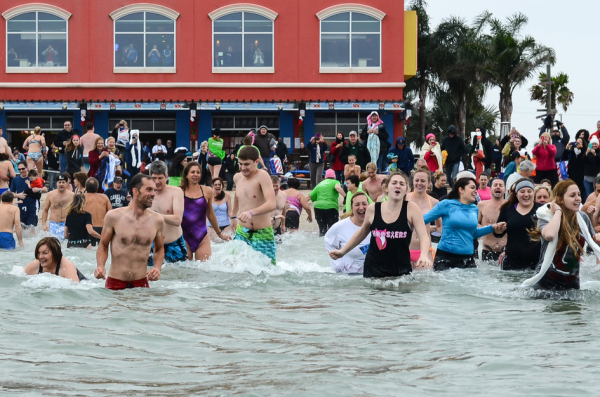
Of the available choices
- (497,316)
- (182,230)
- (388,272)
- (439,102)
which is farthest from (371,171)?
(439,102)

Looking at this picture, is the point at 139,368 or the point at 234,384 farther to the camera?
the point at 139,368

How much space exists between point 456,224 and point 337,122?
21.8 meters

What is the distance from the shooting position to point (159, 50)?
31.4m

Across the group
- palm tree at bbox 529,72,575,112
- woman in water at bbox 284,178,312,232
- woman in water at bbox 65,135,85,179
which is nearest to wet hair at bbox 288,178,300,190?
woman in water at bbox 284,178,312,232

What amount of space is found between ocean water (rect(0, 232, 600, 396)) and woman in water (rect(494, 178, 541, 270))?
22 centimetres

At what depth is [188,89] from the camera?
3125 cm

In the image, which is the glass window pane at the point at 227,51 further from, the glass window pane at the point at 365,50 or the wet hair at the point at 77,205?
the wet hair at the point at 77,205

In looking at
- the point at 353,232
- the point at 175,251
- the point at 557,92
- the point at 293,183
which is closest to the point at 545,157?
the point at 293,183

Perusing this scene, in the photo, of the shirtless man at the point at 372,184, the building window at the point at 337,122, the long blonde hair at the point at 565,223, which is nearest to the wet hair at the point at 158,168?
the long blonde hair at the point at 565,223

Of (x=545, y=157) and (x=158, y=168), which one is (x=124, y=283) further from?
(x=545, y=157)

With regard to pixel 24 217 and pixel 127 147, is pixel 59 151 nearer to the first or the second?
pixel 127 147

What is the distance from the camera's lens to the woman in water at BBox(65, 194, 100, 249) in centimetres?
1361

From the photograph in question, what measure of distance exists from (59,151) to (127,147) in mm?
1585

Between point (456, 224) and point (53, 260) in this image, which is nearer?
point (53, 260)
